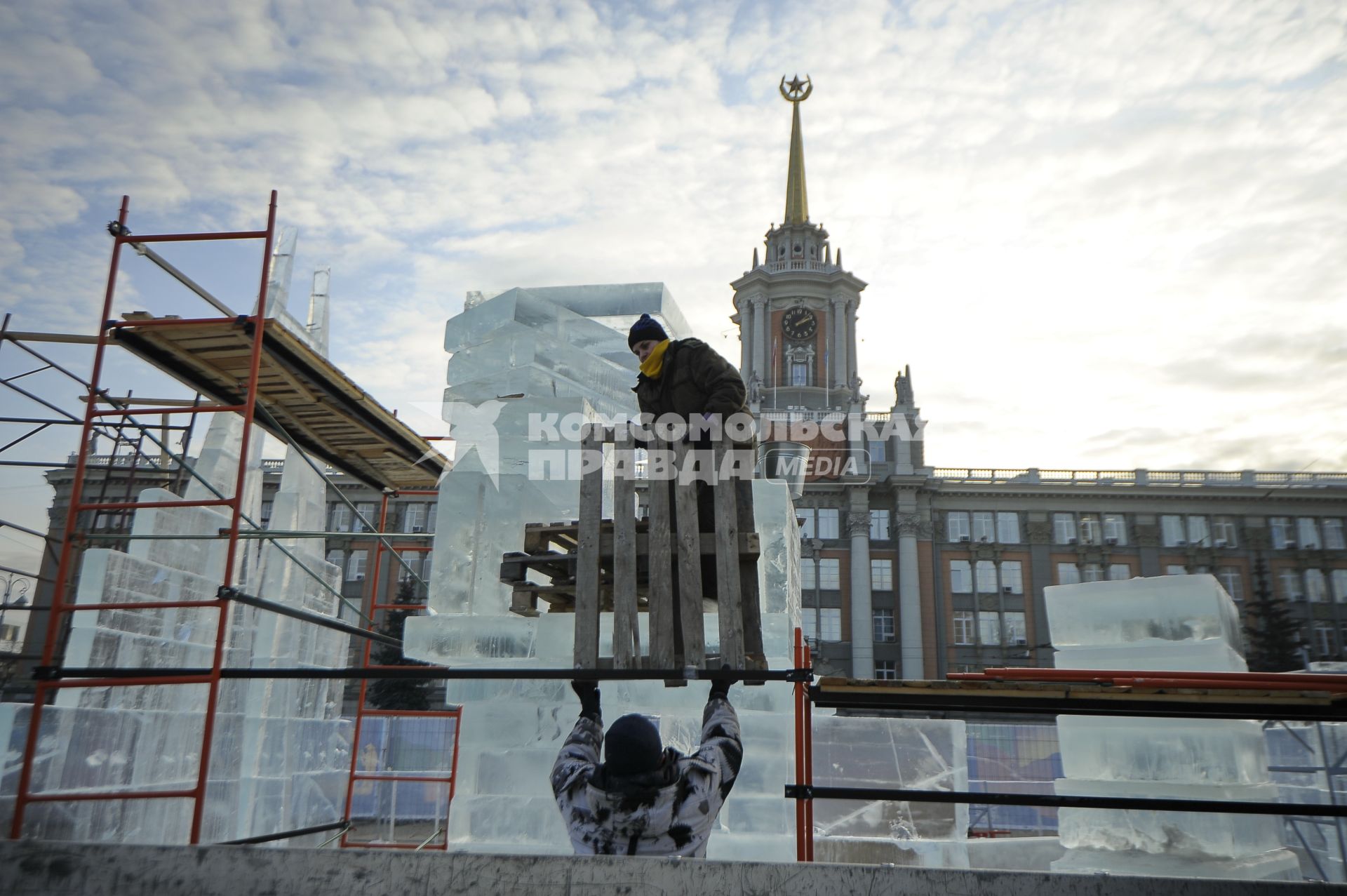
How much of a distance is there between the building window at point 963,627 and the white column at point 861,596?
15.4 feet

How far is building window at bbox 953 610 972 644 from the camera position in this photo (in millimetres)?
51344

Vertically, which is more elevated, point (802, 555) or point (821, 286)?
point (821, 286)

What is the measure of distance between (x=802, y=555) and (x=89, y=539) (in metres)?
46.6

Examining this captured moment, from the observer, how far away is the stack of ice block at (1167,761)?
25.7ft

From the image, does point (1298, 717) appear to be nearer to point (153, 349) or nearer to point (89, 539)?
point (153, 349)

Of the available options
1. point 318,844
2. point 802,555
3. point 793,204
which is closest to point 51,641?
point 318,844

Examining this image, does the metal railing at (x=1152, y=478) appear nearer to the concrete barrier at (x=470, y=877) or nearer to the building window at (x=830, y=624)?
the building window at (x=830, y=624)

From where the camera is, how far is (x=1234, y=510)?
178ft

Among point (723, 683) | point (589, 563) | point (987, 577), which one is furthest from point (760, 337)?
point (723, 683)

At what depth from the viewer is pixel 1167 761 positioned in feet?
26.6

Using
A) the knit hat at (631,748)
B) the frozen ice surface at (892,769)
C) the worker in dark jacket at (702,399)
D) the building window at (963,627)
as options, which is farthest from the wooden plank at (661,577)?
the building window at (963,627)

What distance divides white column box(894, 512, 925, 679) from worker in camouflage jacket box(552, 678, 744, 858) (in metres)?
47.5

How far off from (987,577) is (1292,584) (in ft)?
57.4

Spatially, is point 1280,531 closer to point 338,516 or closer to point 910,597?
point 910,597
